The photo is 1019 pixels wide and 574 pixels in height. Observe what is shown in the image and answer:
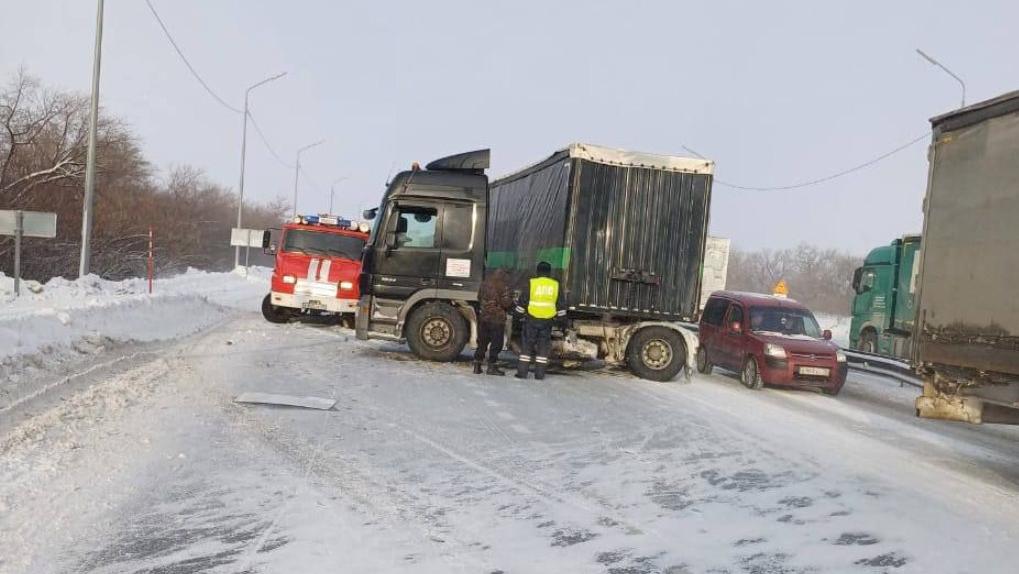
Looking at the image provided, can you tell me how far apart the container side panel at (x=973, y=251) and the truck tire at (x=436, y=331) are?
22.2ft

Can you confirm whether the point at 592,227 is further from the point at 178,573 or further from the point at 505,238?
the point at 178,573

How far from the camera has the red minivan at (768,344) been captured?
12.7 m

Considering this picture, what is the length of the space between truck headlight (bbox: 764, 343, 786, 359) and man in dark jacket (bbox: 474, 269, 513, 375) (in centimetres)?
467

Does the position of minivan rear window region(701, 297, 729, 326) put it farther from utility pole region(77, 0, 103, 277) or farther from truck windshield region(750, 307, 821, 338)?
utility pole region(77, 0, 103, 277)

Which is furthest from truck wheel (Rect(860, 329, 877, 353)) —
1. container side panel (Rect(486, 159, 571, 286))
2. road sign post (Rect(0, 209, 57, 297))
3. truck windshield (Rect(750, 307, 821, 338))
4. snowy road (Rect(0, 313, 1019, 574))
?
road sign post (Rect(0, 209, 57, 297))

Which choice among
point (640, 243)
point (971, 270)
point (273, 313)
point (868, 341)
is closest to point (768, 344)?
point (640, 243)

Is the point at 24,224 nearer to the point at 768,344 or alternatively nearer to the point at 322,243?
the point at 322,243

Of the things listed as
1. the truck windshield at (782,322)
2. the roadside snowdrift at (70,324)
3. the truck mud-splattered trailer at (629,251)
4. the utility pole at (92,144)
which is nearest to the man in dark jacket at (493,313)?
the truck mud-splattered trailer at (629,251)

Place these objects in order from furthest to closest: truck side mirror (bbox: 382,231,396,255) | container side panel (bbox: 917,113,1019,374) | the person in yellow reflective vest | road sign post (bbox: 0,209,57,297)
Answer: road sign post (bbox: 0,209,57,297), truck side mirror (bbox: 382,231,396,255), the person in yellow reflective vest, container side panel (bbox: 917,113,1019,374)

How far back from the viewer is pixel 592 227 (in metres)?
11.3

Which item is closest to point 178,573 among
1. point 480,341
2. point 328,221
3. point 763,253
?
point 480,341

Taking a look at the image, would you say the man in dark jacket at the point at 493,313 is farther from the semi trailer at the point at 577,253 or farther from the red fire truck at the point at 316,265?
the red fire truck at the point at 316,265

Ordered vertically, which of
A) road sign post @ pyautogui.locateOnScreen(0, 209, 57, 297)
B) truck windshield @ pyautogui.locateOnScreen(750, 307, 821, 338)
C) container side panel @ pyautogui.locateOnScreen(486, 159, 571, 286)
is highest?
container side panel @ pyautogui.locateOnScreen(486, 159, 571, 286)

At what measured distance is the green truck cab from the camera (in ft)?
61.0
